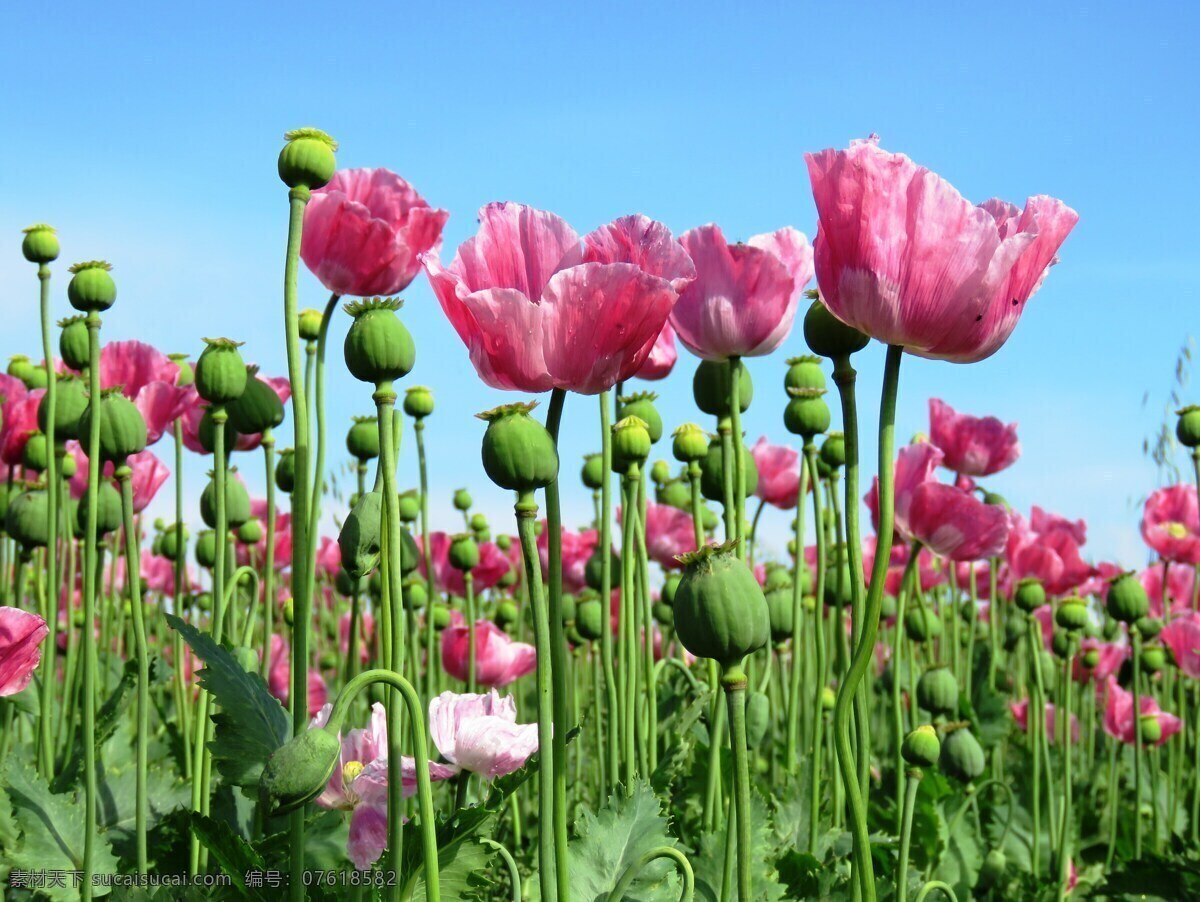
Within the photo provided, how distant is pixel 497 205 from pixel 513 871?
685 mm

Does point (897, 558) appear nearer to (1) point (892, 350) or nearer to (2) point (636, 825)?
(2) point (636, 825)

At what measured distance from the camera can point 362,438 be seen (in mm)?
2658

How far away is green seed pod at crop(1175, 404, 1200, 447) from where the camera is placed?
129 inches

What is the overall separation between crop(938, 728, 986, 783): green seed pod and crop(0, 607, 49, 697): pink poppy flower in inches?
63.4

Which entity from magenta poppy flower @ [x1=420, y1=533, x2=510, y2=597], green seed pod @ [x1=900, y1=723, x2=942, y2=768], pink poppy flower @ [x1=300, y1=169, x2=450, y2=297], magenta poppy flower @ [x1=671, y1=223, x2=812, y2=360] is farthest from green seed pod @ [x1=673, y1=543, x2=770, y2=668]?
magenta poppy flower @ [x1=420, y1=533, x2=510, y2=597]

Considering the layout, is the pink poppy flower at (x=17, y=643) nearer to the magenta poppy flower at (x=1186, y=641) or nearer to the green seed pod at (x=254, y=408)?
the green seed pod at (x=254, y=408)

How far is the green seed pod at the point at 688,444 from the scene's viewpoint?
7.54 ft

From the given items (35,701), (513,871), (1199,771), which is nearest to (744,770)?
(513,871)

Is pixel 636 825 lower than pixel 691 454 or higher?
lower

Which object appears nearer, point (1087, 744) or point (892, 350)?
point (892, 350)

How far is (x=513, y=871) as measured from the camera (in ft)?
4.60

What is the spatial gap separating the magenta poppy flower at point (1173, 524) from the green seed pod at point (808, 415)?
2.33m

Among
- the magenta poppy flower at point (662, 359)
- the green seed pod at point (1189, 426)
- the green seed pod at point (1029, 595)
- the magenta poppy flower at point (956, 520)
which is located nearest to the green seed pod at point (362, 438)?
the magenta poppy flower at point (662, 359)

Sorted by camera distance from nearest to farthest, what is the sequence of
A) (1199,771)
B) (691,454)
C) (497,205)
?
(497,205) → (691,454) → (1199,771)
